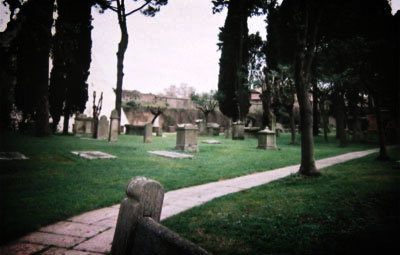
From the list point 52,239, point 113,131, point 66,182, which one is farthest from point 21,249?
point 113,131

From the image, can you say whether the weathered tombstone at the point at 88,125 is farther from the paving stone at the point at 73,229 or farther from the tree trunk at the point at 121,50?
the paving stone at the point at 73,229

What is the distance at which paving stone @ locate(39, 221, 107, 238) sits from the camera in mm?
2695

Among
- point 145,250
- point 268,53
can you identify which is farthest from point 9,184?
point 268,53

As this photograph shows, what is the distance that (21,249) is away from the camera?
2.29 meters

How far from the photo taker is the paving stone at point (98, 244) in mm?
2328

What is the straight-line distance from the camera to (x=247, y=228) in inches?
114

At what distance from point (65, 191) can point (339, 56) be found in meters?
11.3

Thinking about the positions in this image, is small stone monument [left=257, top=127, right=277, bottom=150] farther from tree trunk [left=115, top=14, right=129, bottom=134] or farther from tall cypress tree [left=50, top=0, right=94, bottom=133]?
tall cypress tree [left=50, top=0, right=94, bottom=133]

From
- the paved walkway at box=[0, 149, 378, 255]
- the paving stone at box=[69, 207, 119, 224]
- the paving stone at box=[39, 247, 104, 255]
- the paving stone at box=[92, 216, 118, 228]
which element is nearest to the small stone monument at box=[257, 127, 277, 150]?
the paved walkway at box=[0, 149, 378, 255]

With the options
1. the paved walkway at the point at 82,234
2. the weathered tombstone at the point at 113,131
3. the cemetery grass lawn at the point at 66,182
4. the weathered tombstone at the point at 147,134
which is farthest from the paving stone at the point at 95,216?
the weathered tombstone at the point at 113,131

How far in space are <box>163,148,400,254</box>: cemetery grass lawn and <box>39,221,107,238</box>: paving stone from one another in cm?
81

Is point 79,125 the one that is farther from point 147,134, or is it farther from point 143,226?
point 143,226

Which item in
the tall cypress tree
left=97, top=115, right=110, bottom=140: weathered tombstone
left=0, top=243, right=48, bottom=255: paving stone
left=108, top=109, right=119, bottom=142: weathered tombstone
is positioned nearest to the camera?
left=0, top=243, right=48, bottom=255: paving stone

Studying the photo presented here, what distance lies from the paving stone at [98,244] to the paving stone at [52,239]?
0.11 meters
